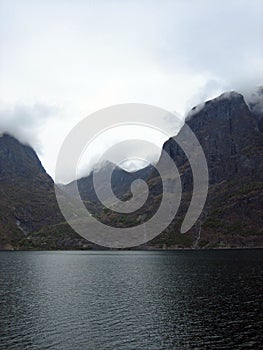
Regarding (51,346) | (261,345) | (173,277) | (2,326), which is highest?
(173,277)

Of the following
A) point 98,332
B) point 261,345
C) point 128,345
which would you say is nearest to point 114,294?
point 98,332

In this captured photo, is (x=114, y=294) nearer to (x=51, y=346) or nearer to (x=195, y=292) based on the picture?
(x=195, y=292)

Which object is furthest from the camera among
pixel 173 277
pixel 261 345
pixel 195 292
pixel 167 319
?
pixel 173 277

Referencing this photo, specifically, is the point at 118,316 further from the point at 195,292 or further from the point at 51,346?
the point at 195,292

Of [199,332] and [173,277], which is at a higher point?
[173,277]

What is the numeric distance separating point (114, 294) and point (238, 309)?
36.6m

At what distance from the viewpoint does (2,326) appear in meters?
70.3

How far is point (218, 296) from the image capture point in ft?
323

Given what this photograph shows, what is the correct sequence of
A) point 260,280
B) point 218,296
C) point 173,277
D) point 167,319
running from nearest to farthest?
1. point 167,319
2. point 218,296
3. point 260,280
4. point 173,277

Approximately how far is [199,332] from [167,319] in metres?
11.0

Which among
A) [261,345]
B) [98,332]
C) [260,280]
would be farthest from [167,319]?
[260,280]

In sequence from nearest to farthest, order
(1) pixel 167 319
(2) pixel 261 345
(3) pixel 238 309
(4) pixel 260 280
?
(2) pixel 261 345
(1) pixel 167 319
(3) pixel 238 309
(4) pixel 260 280

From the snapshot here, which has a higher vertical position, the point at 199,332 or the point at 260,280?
the point at 260,280

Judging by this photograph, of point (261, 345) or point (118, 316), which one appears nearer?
point (261, 345)
